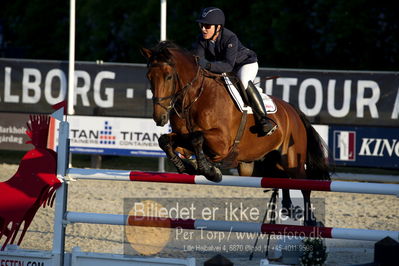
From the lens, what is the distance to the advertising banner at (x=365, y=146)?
35.8 feet

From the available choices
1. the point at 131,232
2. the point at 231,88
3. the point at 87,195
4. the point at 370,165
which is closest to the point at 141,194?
the point at 87,195

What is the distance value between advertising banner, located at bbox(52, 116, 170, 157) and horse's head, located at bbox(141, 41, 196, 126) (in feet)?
19.8

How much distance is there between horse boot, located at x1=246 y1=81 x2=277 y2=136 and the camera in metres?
6.15

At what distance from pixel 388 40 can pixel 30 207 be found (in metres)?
10.6

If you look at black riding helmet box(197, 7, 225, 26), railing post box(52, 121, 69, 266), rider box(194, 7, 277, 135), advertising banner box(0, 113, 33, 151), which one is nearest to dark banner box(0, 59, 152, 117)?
advertising banner box(0, 113, 33, 151)

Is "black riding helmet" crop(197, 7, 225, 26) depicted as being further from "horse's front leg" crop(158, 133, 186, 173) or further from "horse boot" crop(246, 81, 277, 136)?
"horse's front leg" crop(158, 133, 186, 173)

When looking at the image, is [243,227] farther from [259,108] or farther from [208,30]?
[208,30]

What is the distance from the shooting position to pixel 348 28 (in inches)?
544

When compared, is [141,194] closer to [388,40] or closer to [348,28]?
[348,28]

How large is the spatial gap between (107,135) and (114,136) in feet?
0.38

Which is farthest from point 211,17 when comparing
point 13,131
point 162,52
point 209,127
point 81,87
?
point 13,131

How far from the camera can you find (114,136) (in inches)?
463

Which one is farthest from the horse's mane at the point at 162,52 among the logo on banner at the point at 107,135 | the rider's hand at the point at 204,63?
the logo on banner at the point at 107,135

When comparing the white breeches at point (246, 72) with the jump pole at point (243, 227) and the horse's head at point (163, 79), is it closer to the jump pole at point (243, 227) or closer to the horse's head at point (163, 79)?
the horse's head at point (163, 79)
